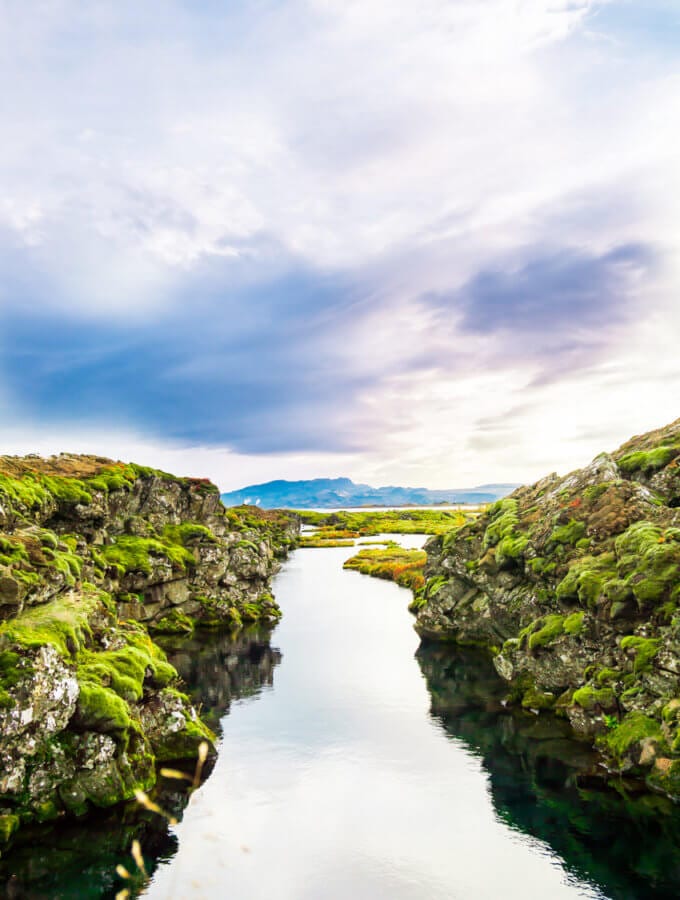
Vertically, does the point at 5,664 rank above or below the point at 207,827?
above

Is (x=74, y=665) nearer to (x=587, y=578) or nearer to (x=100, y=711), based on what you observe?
(x=100, y=711)

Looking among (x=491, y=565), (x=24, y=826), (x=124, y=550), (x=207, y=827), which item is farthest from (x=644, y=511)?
(x=124, y=550)

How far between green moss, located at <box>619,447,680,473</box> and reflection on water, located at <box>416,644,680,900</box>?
22406mm

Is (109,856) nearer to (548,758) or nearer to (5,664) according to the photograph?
(5,664)

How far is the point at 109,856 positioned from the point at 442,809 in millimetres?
16124

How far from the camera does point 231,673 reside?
181 feet

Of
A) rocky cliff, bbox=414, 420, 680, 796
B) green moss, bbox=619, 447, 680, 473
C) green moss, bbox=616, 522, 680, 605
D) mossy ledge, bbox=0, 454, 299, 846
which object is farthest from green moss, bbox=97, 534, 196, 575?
green moss, bbox=619, 447, 680, 473

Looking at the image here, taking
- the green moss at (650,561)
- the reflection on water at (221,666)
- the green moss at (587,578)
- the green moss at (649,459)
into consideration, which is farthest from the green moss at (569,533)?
the reflection on water at (221,666)

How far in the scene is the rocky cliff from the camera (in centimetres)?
3228

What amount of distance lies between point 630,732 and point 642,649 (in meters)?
4.56

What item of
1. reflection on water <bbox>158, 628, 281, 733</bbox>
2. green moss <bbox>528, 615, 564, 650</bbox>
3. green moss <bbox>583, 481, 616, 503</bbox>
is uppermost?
green moss <bbox>583, 481, 616, 503</bbox>

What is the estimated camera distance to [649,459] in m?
48.9

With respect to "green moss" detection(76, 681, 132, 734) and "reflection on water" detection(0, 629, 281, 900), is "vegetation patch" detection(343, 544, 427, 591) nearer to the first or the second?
"green moss" detection(76, 681, 132, 734)

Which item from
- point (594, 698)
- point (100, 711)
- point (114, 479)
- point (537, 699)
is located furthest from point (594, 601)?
point (114, 479)
